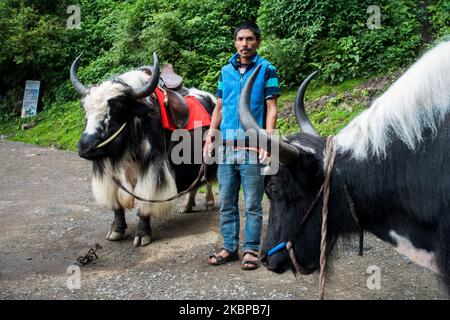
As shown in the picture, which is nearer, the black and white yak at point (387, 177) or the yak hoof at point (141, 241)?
the black and white yak at point (387, 177)

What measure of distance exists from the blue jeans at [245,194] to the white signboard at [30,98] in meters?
12.9

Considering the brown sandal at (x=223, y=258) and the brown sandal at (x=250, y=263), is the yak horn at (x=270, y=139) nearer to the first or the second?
the brown sandal at (x=250, y=263)

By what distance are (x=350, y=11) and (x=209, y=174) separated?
18.1 ft

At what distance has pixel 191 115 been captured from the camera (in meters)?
5.78

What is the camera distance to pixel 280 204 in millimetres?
2936

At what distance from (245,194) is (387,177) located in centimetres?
191

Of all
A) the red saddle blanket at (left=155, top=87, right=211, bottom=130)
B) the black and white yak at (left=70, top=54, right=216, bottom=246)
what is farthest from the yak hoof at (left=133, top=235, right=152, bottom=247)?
the red saddle blanket at (left=155, top=87, right=211, bottom=130)

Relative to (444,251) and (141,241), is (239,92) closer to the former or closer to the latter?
(141,241)

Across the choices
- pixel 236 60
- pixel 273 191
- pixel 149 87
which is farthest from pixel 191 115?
pixel 273 191

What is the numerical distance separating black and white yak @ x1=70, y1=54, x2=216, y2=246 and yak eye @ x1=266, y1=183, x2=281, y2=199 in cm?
242

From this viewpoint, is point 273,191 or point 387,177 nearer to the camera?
point 387,177

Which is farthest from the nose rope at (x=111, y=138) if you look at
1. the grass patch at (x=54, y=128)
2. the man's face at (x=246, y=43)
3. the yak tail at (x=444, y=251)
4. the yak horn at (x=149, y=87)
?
the grass patch at (x=54, y=128)

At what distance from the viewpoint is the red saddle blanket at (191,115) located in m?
5.43

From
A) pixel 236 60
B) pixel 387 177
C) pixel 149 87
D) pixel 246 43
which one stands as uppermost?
pixel 246 43
